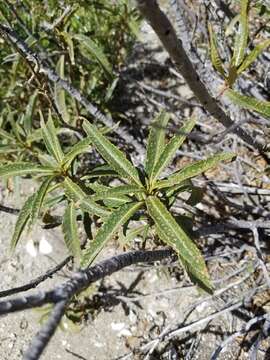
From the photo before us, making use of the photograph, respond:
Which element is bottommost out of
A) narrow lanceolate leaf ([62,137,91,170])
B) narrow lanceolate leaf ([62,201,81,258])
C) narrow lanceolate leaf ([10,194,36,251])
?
narrow lanceolate leaf ([62,201,81,258])

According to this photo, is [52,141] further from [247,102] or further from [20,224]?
[247,102]

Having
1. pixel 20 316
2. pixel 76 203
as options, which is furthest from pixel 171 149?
pixel 20 316

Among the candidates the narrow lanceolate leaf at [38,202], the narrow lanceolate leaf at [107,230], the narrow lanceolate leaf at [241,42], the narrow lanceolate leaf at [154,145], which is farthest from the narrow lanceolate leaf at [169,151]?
the narrow lanceolate leaf at [38,202]

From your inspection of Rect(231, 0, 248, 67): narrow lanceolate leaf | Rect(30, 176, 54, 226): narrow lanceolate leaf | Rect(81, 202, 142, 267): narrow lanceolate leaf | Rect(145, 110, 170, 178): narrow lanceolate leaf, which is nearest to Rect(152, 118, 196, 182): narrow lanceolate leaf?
Rect(145, 110, 170, 178): narrow lanceolate leaf

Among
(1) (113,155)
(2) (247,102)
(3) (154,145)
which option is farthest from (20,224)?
(2) (247,102)

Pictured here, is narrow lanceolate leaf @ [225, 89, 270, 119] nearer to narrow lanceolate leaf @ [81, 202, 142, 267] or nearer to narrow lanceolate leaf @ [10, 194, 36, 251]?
narrow lanceolate leaf @ [81, 202, 142, 267]

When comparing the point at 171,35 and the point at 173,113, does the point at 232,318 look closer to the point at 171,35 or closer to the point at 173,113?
the point at 173,113
